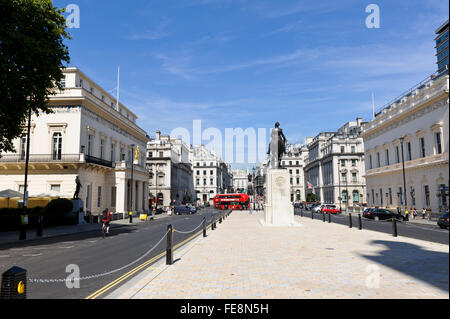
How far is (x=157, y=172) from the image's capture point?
85.1 metres

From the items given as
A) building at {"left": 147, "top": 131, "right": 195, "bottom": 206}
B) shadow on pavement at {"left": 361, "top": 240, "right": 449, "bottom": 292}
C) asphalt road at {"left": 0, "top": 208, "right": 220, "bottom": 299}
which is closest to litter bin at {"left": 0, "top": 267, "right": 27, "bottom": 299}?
asphalt road at {"left": 0, "top": 208, "right": 220, "bottom": 299}

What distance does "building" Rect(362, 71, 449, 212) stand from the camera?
109 feet

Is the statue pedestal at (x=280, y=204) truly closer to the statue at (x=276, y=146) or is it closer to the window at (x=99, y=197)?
the statue at (x=276, y=146)

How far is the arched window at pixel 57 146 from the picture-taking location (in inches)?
1447

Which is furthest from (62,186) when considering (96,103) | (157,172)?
(157,172)

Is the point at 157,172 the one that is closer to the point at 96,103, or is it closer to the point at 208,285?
the point at 96,103

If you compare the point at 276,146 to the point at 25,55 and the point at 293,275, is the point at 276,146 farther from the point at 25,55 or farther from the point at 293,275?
the point at 25,55

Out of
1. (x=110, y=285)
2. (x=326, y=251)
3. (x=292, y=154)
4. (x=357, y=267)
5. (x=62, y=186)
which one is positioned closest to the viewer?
(x=110, y=285)

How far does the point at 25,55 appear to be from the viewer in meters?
17.4

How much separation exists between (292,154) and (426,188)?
298 ft

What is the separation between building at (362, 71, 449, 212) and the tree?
28.6m

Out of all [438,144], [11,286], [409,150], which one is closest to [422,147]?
[409,150]

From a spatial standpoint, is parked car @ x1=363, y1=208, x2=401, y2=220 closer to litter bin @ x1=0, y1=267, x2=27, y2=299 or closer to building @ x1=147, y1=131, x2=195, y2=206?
litter bin @ x1=0, y1=267, x2=27, y2=299

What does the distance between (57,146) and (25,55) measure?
2193 centimetres
